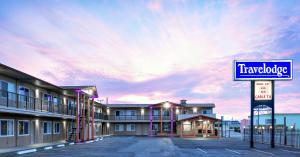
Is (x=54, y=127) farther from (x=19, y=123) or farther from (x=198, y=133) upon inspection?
(x=198, y=133)

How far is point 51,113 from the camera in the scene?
118ft

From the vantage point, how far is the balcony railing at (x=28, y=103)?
2854cm

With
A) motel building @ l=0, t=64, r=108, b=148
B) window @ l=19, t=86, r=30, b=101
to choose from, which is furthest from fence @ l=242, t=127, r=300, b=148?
window @ l=19, t=86, r=30, b=101

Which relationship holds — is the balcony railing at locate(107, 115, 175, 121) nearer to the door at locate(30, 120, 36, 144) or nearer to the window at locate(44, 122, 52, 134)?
the window at locate(44, 122, 52, 134)

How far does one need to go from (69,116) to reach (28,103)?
10861mm

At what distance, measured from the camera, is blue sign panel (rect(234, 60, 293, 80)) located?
35188 millimetres

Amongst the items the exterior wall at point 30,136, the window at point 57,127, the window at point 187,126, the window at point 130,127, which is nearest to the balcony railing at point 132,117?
the window at point 130,127

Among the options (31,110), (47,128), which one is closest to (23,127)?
(31,110)

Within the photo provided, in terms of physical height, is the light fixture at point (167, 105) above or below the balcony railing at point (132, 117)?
above

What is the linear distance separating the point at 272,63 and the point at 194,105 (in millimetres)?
42437

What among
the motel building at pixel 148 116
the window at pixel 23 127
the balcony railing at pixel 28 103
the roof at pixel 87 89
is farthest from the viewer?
the motel building at pixel 148 116

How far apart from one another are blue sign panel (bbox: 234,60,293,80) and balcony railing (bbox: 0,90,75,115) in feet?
57.5

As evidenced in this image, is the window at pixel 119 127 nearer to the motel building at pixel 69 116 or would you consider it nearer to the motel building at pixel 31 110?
the motel building at pixel 69 116

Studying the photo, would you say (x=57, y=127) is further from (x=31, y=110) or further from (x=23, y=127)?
(x=31, y=110)
